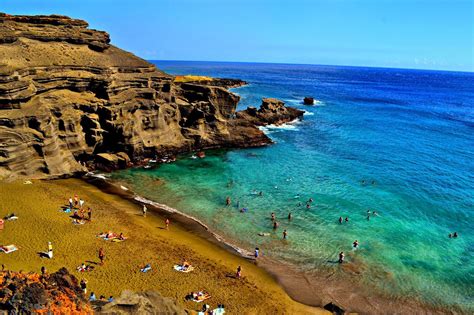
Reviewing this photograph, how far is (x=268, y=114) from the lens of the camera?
3248 inches

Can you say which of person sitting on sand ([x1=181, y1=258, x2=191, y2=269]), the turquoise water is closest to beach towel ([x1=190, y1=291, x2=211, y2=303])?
person sitting on sand ([x1=181, y1=258, x2=191, y2=269])

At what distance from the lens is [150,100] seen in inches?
2063

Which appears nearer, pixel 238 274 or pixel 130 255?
pixel 238 274

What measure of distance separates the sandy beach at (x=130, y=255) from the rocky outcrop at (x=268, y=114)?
152 feet

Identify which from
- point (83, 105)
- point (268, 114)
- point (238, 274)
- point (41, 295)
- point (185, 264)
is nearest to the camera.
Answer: point (41, 295)

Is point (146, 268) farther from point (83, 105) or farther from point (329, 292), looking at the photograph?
point (83, 105)

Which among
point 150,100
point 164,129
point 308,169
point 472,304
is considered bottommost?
point 472,304

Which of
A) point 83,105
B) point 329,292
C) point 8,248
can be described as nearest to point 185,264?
point 329,292

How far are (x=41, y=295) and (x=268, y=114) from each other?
72.7m

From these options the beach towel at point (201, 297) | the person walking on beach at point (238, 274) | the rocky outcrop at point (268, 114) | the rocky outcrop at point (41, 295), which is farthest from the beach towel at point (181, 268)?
the rocky outcrop at point (268, 114)

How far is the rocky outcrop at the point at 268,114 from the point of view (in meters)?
79.1

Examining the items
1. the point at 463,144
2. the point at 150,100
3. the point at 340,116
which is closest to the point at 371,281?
the point at 150,100

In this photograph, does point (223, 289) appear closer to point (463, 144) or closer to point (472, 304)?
point (472, 304)

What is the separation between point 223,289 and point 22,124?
2770 centimetres
